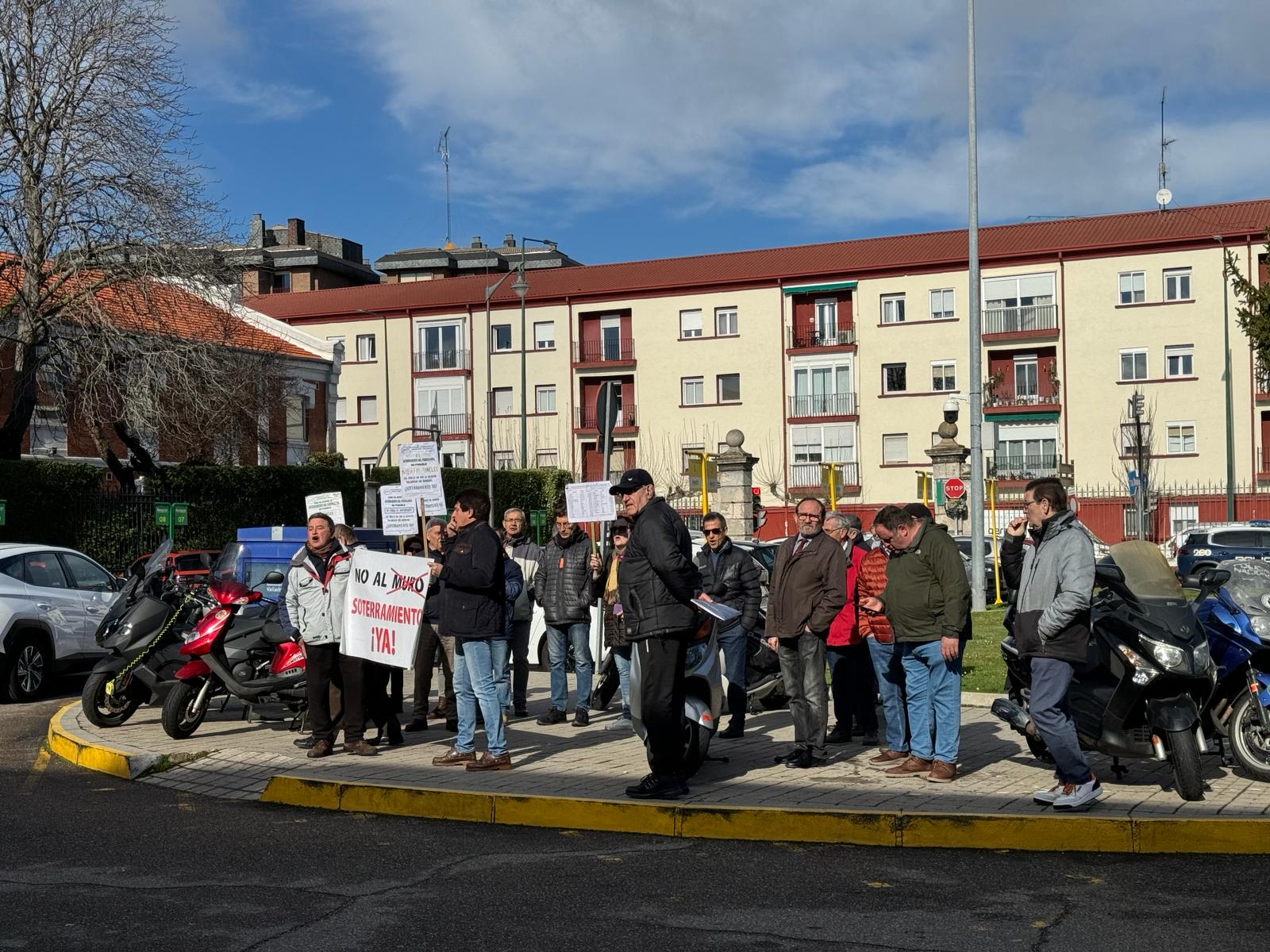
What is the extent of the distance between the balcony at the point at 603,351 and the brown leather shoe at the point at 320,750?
59.6 meters

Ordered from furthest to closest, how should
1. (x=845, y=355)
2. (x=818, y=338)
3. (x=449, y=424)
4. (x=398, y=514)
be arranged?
(x=449, y=424), (x=818, y=338), (x=845, y=355), (x=398, y=514)

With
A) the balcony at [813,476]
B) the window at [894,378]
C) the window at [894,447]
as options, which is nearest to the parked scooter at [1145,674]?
the balcony at [813,476]

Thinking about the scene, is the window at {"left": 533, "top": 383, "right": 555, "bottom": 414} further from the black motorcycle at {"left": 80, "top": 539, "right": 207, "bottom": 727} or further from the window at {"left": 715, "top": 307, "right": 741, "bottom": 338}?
the black motorcycle at {"left": 80, "top": 539, "right": 207, "bottom": 727}

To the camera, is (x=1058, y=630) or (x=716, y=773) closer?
(x=1058, y=630)

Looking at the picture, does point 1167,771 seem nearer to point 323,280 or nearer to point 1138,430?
point 1138,430

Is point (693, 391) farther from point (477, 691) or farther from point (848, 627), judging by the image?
point (477, 691)

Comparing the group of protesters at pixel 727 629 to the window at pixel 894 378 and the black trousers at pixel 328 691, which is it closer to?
the black trousers at pixel 328 691

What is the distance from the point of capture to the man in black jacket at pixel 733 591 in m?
11.5

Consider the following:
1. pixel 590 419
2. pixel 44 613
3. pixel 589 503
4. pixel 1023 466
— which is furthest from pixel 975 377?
pixel 590 419

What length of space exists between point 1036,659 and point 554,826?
2.94 m

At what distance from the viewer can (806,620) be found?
1005 cm

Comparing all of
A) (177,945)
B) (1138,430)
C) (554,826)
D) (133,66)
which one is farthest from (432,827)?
(1138,430)

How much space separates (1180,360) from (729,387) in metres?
20.1

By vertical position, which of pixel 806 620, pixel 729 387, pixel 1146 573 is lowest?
pixel 806 620
